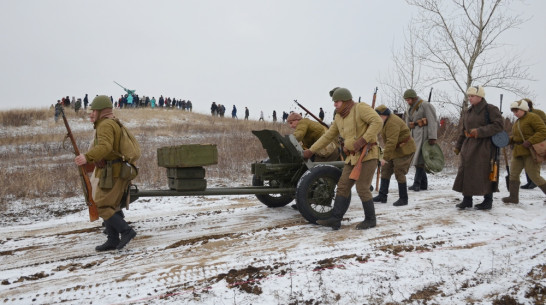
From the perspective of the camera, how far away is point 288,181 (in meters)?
6.31

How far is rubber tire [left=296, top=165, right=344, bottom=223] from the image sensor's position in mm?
5629

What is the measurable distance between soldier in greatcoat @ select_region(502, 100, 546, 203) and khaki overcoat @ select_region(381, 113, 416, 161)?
1.67m

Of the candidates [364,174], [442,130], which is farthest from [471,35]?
[364,174]

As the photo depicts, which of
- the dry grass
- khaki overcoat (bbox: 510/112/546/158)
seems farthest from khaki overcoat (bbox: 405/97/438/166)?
the dry grass

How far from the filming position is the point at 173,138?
905 inches

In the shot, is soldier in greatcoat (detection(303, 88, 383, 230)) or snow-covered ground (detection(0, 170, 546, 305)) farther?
soldier in greatcoat (detection(303, 88, 383, 230))

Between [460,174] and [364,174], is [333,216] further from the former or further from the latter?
[460,174]

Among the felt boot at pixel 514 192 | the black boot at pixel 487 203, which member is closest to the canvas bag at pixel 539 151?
the felt boot at pixel 514 192

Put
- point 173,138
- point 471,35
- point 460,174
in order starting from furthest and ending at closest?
point 173,138 → point 471,35 → point 460,174

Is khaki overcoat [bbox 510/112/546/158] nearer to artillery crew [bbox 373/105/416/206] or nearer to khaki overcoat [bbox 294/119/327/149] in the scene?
artillery crew [bbox 373/105/416/206]

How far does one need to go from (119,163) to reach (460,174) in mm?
5108

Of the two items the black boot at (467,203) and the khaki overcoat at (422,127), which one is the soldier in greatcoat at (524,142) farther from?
the khaki overcoat at (422,127)

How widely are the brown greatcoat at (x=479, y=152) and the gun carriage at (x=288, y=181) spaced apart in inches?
78.8

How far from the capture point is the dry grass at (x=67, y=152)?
931cm
